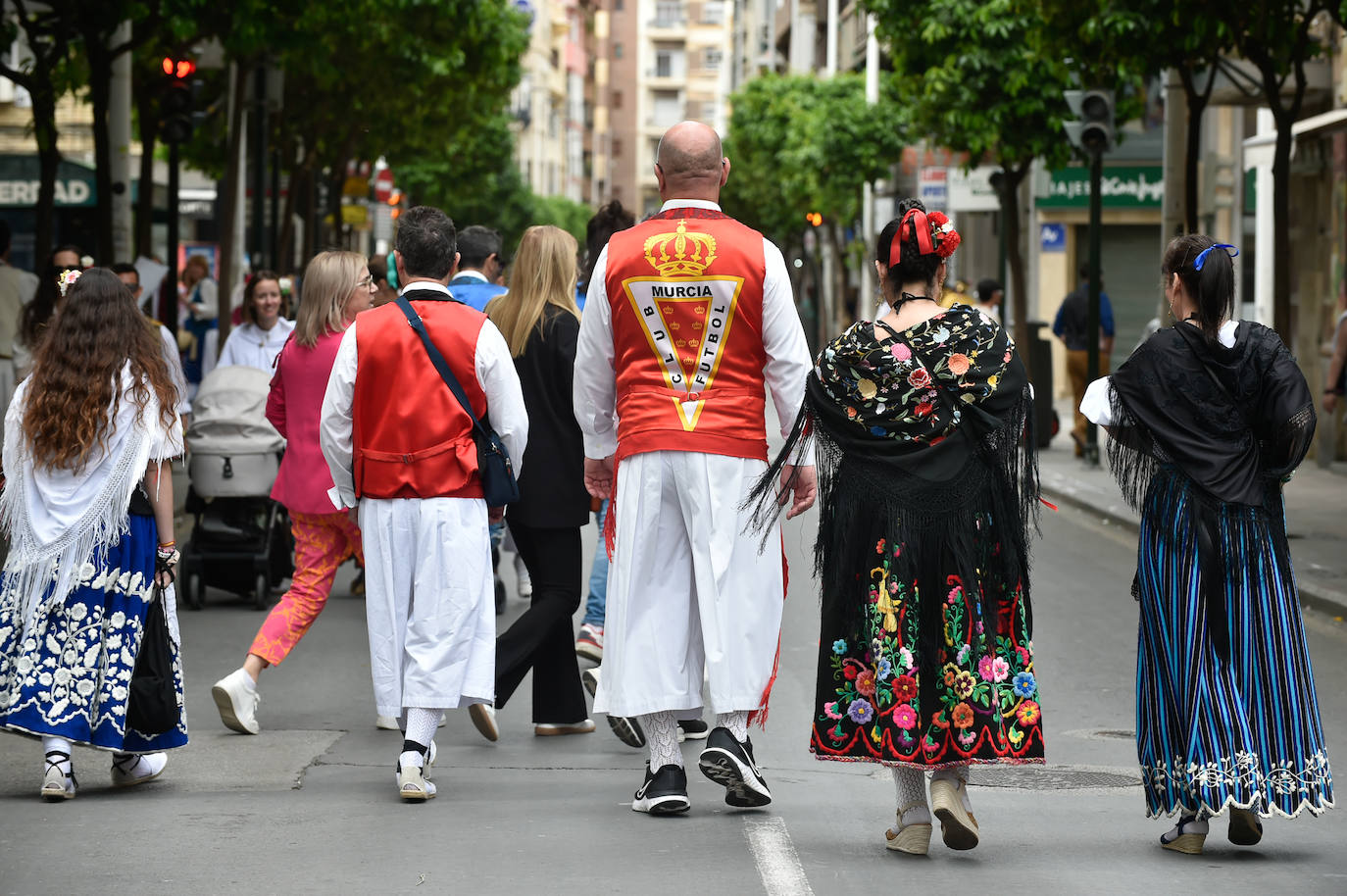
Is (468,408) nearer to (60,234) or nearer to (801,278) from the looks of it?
(60,234)

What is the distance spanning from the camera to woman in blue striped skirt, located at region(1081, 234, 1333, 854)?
6.05 metres

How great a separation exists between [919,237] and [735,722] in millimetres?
1609

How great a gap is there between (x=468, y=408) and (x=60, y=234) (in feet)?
83.7

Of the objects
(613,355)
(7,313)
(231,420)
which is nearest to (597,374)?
(613,355)

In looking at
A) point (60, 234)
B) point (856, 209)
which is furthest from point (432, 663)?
point (856, 209)

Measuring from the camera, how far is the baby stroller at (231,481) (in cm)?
1158

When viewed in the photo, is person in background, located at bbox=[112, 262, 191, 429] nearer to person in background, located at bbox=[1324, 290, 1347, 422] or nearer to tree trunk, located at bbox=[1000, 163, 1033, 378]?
person in background, located at bbox=[1324, 290, 1347, 422]

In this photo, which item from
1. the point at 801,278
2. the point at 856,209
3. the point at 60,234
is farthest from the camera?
the point at 801,278

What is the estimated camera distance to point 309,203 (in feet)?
116

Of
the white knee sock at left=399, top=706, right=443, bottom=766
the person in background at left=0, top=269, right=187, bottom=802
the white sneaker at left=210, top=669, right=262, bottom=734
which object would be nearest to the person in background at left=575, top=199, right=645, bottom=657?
the white sneaker at left=210, top=669, right=262, bottom=734

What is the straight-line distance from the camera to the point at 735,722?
659 cm

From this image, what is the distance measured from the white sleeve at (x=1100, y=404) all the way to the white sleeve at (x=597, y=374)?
1525mm

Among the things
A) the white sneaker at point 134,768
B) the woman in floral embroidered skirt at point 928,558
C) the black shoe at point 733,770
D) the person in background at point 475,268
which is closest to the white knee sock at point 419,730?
the white sneaker at point 134,768

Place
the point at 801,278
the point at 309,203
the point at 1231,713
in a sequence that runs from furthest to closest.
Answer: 1. the point at 801,278
2. the point at 309,203
3. the point at 1231,713
